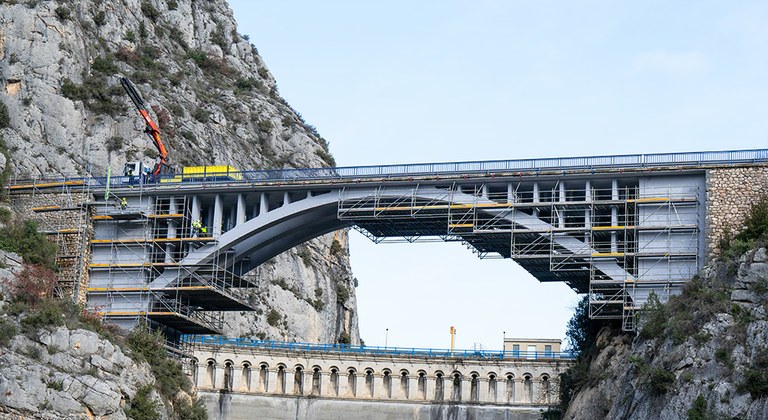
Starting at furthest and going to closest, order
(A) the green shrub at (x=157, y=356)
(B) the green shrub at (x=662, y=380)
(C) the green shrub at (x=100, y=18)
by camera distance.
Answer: (C) the green shrub at (x=100, y=18)
(A) the green shrub at (x=157, y=356)
(B) the green shrub at (x=662, y=380)

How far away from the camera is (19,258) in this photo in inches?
3211

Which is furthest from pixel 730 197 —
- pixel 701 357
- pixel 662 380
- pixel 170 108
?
pixel 170 108

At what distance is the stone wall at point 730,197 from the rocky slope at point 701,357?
2.31m

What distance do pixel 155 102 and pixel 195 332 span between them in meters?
27.6

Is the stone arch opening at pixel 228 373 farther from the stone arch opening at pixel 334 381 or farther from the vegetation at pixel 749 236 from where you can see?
the vegetation at pixel 749 236

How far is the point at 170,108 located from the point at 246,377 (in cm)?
2502

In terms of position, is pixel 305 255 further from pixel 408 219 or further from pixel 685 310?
pixel 685 310

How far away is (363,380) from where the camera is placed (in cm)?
10244


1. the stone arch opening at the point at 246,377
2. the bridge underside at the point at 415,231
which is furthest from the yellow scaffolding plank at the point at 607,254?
the stone arch opening at the point at 246,377

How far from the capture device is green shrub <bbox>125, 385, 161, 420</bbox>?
7638 cm

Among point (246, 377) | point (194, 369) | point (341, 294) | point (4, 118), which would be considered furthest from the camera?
point (341, 294)

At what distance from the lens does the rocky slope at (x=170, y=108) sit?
319 ft

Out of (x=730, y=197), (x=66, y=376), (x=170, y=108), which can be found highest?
(x=170, y=108)

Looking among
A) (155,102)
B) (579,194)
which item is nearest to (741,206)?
(579,194)
